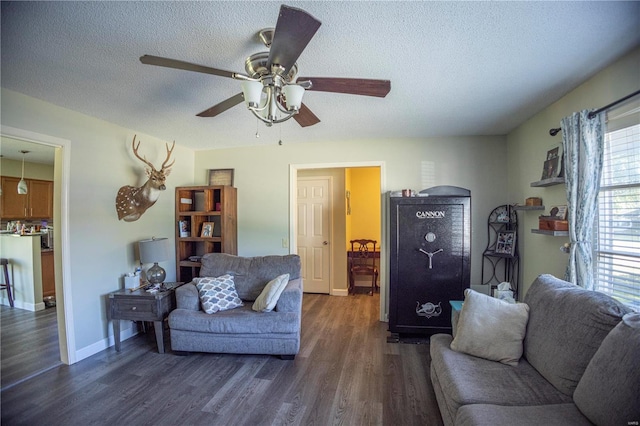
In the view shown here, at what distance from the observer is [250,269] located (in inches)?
129

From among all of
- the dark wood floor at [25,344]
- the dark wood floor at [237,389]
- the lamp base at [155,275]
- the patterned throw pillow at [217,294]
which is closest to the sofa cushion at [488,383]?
the dark wood floor at [237,389]

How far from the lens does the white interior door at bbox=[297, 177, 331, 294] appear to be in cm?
505

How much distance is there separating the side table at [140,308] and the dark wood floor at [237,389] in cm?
24

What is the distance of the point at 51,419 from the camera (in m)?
1.93

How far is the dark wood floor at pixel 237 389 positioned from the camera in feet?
6.36

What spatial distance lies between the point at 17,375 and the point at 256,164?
3.23 m

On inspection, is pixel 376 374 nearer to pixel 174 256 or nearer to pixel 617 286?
pixel 617 286

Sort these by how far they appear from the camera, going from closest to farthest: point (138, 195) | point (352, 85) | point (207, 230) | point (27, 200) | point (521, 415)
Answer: point (521, 415), point (352, 85), point (138, 195), point (207, 230), point (27, 200)

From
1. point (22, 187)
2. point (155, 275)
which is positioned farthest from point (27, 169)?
point (155, 275)

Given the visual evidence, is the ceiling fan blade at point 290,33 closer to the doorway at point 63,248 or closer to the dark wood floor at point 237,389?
the dark wood floor at point 237,389

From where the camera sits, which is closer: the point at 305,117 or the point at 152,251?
the point at 305,117

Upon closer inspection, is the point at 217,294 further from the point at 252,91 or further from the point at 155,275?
the point at 252,91

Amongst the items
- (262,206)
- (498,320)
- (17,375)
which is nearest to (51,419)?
(17,375)

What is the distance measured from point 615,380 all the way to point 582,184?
140 centimetres
